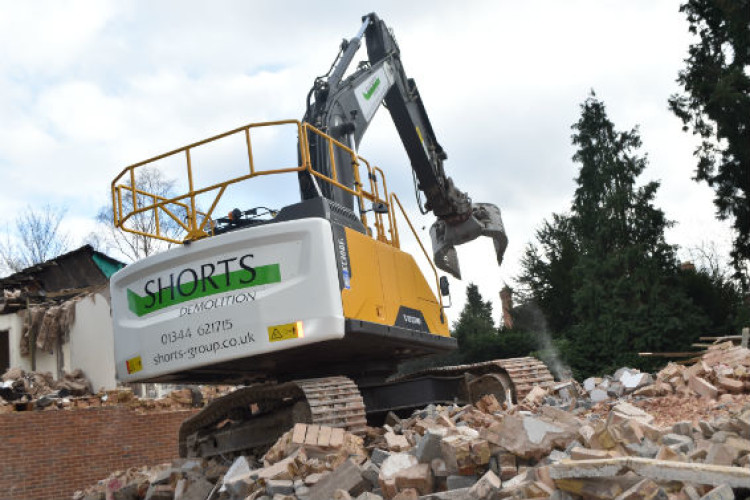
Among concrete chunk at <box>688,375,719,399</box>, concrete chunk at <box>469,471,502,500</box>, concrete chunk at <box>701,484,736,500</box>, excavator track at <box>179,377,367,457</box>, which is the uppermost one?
excavator track at <box>179,377,367,457</box>

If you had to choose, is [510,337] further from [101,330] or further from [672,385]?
[672,385]

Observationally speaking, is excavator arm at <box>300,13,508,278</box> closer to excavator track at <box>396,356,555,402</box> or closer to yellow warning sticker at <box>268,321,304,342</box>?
excavator track at <box>396,356,555,402</box>

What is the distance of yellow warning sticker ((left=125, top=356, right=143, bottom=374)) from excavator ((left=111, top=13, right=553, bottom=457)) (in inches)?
1.0

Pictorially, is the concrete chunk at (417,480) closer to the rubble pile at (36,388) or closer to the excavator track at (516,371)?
the excavator track at (516,371)

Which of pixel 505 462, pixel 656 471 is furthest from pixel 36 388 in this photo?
pixel 656 471

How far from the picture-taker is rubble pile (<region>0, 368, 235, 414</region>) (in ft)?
42.4

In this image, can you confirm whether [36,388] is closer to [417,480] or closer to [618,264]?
[417,480]

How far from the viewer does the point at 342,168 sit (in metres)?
7.97

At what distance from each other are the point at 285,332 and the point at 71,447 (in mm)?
6581

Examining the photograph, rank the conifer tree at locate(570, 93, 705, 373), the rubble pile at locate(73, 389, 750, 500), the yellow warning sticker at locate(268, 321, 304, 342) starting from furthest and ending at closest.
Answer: the conifer tree at locate(570, 93, 705, 373) < the yellow warning sticker at locate(268, 321, 304, 342) < the rubble pile at locate(73, 389, 750, 500)

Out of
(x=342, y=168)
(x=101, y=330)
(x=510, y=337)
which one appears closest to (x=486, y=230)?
(x=342, y=168)

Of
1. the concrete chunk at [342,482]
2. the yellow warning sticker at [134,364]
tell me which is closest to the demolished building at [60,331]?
the yellow warning sticker at [134,364]

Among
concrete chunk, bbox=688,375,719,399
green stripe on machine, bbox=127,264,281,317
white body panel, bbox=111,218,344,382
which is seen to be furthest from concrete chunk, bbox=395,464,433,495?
concrete chunk, bbox=688,375,719,399

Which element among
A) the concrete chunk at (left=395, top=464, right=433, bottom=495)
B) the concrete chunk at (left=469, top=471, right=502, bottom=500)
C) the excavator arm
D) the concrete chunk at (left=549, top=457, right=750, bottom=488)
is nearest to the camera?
the concrete chunk at (left=549, top=457, right=750, bottom=488)
